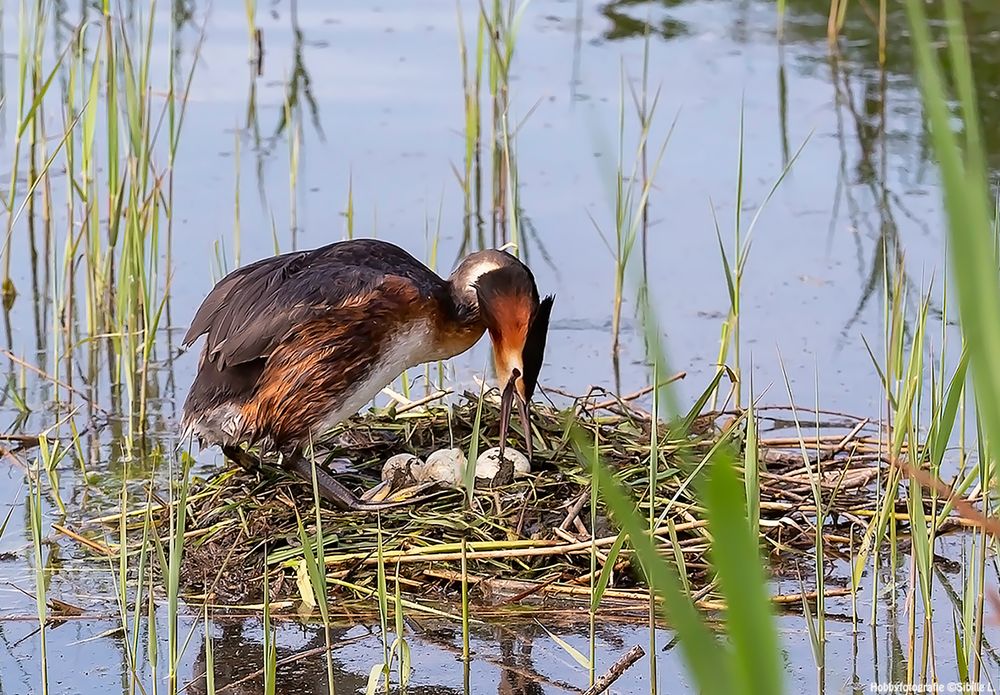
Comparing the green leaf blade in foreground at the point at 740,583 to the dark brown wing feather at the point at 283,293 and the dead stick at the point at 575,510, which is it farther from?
the dark brown wing feather at the point at 283,293

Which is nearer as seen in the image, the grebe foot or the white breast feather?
the white breast feather

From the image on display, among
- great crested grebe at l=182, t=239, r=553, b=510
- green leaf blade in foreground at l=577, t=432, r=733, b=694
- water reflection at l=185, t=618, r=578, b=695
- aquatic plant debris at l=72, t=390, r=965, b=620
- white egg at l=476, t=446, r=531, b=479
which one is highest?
green leaf blade in foreground at l=577, t=432, r=733, b=694

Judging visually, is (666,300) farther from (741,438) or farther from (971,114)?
(971,114)

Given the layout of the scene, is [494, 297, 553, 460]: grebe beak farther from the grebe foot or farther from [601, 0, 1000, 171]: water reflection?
[601, 0, 1000, 171]: water reflection

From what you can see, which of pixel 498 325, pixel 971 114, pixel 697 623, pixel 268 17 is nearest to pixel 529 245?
pixel 498 325

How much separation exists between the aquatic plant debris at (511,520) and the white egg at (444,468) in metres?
0.06

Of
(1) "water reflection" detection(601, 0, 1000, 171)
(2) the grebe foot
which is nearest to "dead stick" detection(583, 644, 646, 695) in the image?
(2) the grebe foot

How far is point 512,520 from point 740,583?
2886 millimetres

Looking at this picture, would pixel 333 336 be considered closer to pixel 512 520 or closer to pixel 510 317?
pixel 510 317

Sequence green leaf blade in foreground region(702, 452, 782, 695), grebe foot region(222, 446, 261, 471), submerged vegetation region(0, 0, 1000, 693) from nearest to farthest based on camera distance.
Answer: green leaf blade in foreground region(702, 452, 782, 695), submerged vegetation region(0, 0, 1000, 693), grebe foot region(222, 446, 261, 471)

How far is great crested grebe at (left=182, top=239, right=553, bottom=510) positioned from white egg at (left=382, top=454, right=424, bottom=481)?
0.45 ft

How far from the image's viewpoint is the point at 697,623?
1.34 m

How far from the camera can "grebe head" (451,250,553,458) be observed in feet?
14.6

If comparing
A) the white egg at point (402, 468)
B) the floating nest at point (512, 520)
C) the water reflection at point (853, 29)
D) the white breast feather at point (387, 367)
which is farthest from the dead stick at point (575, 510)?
the water reflection at point (853, 29)
